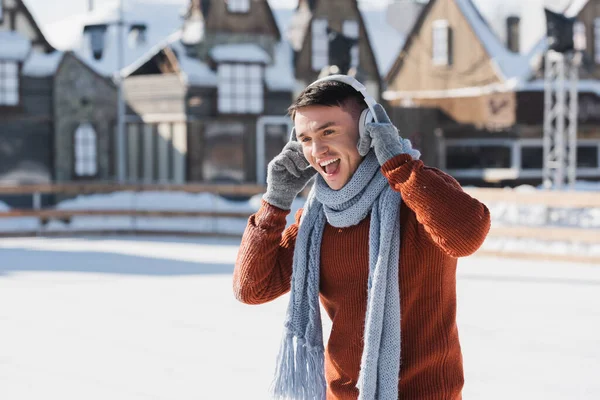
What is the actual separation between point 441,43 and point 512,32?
Answer: 150 inches

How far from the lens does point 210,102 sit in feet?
84.0

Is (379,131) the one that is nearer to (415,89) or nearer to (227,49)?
(227,49)

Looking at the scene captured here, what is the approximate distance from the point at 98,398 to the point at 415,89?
26.0 m

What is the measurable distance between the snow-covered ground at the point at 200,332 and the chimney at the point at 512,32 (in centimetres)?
2092

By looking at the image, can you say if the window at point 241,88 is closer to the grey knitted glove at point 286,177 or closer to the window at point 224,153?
the window at point 224,153

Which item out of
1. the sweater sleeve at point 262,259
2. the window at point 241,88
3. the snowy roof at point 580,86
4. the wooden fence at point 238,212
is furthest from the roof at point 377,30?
the sweater sleeve at point 262,259

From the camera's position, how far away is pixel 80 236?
62.2 feet

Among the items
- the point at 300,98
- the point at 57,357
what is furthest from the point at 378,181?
the point at 57,357

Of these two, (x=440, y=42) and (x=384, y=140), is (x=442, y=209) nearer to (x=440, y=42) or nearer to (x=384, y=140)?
(x=384, y=140)

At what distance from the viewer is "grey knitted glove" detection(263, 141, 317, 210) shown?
2.92 metres

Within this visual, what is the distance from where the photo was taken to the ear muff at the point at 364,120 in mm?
2682

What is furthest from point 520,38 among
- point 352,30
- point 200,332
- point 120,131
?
point 200,332

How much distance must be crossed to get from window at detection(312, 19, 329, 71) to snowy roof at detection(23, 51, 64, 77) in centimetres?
684

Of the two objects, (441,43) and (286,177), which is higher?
(441,43)
